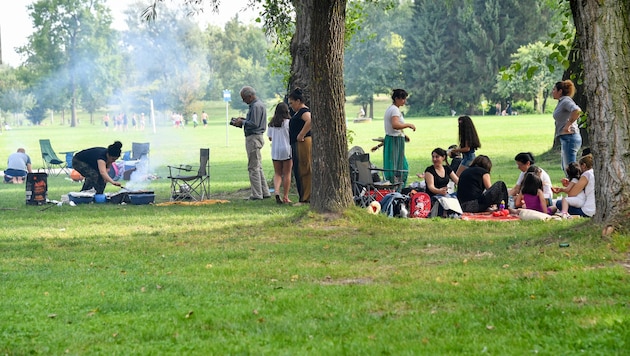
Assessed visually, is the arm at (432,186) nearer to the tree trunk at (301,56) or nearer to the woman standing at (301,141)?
the woman standing at (301,141)

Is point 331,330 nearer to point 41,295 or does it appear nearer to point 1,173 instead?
point 41,295

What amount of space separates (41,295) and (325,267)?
98.0 inches

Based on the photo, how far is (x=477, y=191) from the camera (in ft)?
42.0

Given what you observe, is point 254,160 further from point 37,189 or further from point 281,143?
point 37,189

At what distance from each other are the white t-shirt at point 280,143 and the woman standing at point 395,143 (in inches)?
70.0

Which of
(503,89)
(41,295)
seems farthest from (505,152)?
(503,89)

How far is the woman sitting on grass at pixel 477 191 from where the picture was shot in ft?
41.8

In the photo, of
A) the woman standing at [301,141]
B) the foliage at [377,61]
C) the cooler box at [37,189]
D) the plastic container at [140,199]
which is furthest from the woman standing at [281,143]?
the foliage at [377,61]

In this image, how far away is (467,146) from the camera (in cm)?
1438

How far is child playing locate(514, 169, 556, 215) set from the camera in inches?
480

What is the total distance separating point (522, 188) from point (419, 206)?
4.54ft

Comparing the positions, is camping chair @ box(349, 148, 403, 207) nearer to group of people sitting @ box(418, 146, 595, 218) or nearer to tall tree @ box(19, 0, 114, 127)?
group of people sitting @ box(418, 146, 595, 218)

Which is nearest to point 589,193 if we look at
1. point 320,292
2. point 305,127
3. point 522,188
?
point 522,188

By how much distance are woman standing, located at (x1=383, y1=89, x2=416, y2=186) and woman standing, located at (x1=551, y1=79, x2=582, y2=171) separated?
219 centimetres
